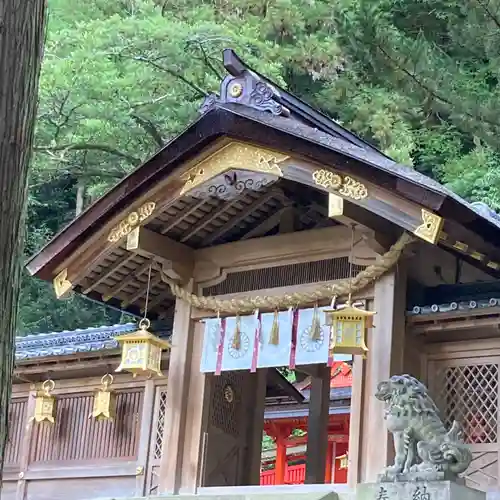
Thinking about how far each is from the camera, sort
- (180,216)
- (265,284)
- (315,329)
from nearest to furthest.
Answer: (315,329)
(265,284)
(180,216)

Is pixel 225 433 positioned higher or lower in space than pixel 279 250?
lower

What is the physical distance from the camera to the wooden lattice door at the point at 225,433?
33.3 ft

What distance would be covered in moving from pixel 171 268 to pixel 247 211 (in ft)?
3.36

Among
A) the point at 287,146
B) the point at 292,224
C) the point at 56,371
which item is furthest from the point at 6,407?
the point at 56,371

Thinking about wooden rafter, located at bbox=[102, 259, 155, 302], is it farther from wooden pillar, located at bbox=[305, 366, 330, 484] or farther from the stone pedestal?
the stone pedestal

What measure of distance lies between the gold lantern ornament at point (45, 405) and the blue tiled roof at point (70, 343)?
1.41 ft

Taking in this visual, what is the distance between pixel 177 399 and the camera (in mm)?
10023

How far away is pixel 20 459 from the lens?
11672mm

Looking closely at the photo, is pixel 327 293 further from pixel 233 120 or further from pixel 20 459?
pixel 20 459

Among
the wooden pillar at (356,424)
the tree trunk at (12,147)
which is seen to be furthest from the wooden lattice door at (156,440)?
the tree trunk at (12,147)

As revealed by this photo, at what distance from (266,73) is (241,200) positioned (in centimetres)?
842

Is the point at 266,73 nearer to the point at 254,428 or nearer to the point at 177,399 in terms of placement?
the point at 254,428

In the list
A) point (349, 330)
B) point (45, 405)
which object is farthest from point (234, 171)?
point (45, 405)

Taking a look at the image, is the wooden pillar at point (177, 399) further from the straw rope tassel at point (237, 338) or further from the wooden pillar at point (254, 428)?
the wooden pillar at point (254, 428)
